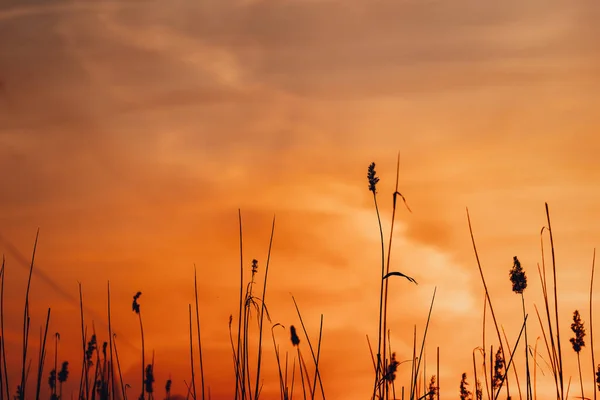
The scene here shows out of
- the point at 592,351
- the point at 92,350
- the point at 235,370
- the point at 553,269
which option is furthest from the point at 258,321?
the point at 592,351

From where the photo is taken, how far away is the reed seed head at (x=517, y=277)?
446cm

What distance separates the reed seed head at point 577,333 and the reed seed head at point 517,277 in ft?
1.68

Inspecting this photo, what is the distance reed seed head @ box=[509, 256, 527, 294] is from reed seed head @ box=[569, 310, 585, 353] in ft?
1.68

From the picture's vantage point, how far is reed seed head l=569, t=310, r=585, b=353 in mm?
4676

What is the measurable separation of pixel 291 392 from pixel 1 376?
1633 millimetres

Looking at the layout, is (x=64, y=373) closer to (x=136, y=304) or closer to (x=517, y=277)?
(x=136, y=304)

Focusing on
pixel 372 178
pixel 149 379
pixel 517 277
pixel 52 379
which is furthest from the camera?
pixel 52 379

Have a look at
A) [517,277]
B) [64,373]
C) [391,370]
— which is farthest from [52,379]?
[517,277]

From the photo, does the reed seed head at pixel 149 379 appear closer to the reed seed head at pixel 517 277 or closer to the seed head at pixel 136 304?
the seed head at pixel 136 304

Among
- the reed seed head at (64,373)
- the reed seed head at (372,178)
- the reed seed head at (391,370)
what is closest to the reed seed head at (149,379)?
the reed seed head at (64,373)

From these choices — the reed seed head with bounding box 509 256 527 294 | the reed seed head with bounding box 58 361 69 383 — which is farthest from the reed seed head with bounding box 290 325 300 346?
the reed seed head with bounding box 58 361 69 383

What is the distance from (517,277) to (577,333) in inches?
23.7

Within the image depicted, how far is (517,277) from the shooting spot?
14.7ft

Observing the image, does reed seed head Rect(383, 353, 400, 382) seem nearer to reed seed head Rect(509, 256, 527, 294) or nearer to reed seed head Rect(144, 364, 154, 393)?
reed seed head Rect(509, 256, 527, 294)
